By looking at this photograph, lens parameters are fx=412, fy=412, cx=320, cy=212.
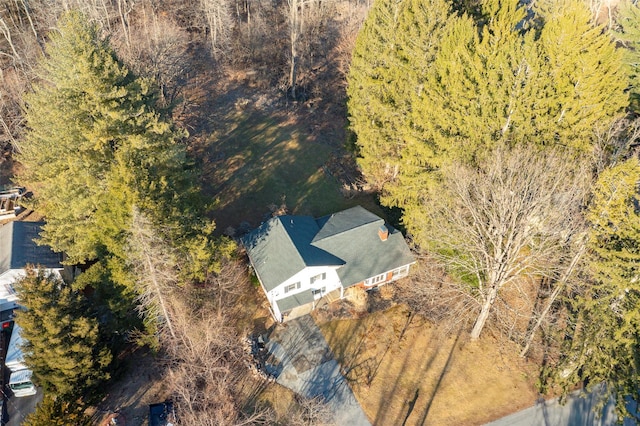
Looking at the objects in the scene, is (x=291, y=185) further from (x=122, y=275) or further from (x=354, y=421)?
(x=354, y=421)

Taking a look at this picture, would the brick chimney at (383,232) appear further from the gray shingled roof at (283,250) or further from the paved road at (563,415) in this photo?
the paved road at (563,415)

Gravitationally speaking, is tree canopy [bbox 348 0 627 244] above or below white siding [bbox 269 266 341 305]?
above


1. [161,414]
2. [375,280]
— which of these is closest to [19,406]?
[161,414]

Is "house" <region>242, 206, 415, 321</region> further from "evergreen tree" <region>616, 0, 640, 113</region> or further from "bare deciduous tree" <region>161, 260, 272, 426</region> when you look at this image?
"evergreen tree" <region>616, 0, 640, 113</region>

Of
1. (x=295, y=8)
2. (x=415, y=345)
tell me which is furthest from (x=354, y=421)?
(x=295, y=8)

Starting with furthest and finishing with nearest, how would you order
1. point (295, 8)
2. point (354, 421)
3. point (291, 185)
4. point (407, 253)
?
1. point (295, 8)
2. point (291, 185)
3. point (407, 253)
4. point (354, 421)

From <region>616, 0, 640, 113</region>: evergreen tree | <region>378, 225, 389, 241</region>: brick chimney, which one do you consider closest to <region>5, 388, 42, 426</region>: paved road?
<region>378, 225, 389, 241</region>: brick chimney

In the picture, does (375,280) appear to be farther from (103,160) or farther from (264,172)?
(103,160)

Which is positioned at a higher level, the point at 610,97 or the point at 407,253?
the point at 610,97
